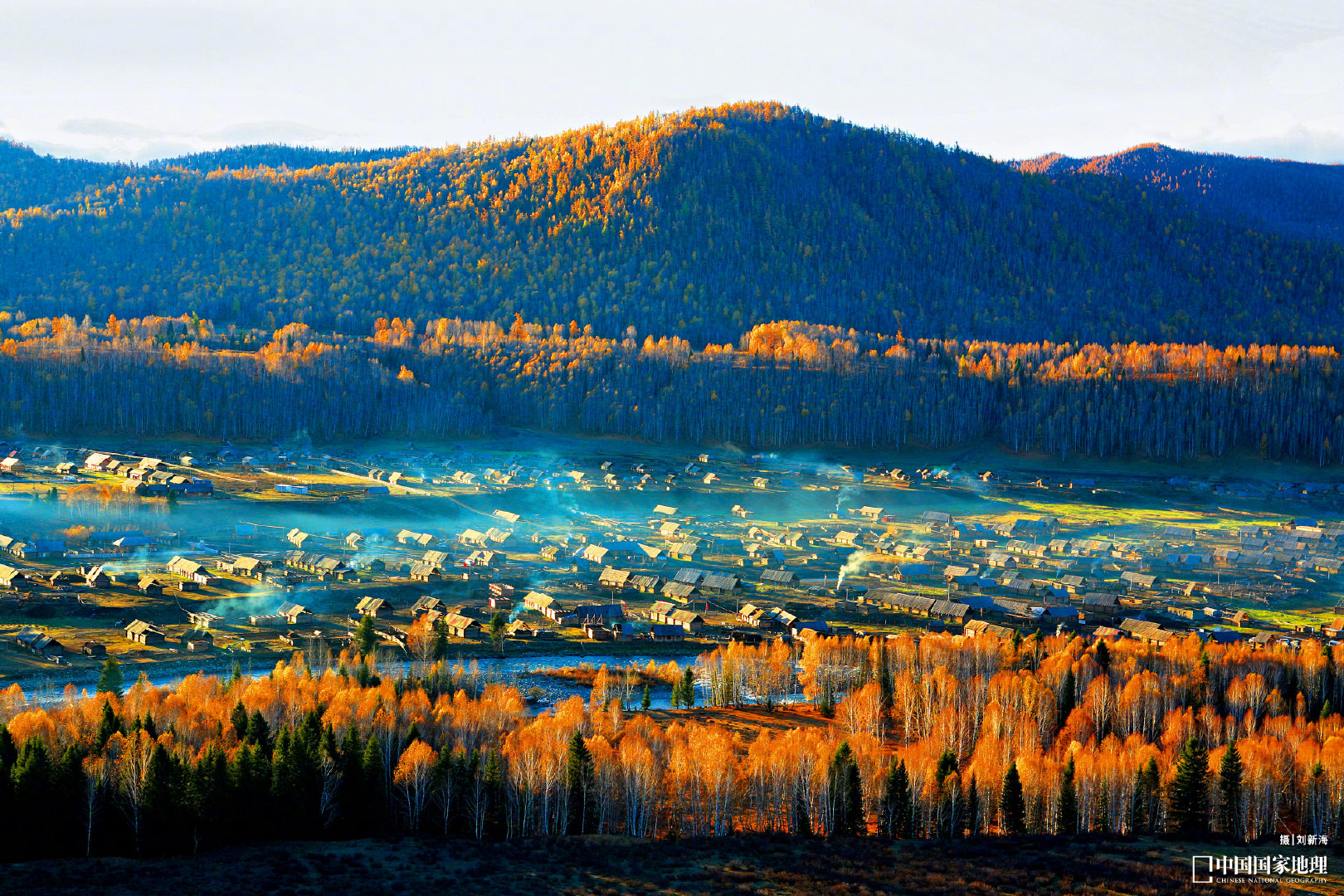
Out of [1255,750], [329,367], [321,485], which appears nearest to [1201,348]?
[329,367]

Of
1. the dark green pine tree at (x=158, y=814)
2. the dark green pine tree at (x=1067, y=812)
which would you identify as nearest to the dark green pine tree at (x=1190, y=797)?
the dark green pine tree at (x=1067, y=812)

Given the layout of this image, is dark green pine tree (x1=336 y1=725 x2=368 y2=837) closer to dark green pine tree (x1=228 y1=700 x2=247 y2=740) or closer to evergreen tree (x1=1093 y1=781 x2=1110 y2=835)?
dark green pine tree (x1=228 y1=700 x2=247 y2=740)

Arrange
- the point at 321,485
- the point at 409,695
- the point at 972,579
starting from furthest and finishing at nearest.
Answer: the point at 321,485, the point at 972,579, the point at 409,695

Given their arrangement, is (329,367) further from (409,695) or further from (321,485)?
(409,695)

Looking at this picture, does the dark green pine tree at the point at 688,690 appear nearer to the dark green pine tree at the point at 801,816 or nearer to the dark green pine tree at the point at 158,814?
the dark green pine tree at the point at 801,816

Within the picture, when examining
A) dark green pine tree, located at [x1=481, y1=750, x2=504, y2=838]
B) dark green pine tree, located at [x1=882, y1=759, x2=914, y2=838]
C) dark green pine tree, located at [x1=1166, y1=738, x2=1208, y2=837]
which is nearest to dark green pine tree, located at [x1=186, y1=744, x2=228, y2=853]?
dark green pine tree, located at [x1=481, y1=750, x2=504, y2=838]
